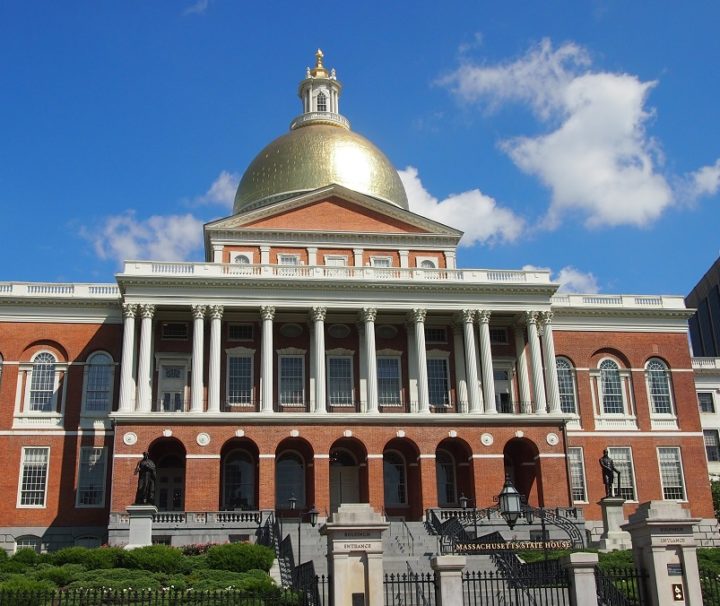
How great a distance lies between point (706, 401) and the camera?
2576 inches

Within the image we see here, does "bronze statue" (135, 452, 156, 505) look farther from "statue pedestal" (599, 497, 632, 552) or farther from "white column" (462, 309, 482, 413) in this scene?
"statue pedestal" (599, 497, 632, 552)

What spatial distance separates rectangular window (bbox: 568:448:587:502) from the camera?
171ft

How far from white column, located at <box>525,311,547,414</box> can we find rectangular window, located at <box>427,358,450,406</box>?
474 centimetres

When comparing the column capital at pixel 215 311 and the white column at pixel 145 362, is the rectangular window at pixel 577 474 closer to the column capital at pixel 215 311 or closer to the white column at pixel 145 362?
the column capital at pixel 215 311

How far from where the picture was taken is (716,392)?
65.8m

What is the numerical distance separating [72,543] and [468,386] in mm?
21726

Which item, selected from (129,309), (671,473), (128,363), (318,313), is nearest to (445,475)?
(318,313)

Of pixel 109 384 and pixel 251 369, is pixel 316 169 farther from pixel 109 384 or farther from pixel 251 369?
pixel 109 384

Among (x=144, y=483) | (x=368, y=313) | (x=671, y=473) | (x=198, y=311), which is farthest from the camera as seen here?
(x=671, y=473)

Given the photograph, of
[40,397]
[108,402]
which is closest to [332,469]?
[108,402]

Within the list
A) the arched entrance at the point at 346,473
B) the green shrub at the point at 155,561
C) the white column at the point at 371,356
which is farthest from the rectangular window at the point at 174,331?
the green shrub at the point at 155,561

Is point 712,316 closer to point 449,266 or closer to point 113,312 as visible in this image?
point 449,266

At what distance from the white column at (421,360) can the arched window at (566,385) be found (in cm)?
859

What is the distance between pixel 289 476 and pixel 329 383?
5373 millimetres
